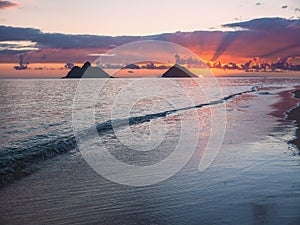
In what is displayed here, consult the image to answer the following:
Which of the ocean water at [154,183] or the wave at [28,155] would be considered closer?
the ocean water at [154,183]

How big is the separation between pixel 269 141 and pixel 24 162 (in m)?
12.2

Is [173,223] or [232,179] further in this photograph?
[232,179]

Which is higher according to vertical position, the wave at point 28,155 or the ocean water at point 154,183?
the ocean water at point 154,183

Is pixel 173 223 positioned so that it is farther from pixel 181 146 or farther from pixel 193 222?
pixel 181 146

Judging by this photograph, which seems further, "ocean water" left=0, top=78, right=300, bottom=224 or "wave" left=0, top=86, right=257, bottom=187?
"wave" left=0, top=86, right=257, bottom=187

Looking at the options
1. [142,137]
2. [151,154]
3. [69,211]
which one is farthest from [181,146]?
[69,211]

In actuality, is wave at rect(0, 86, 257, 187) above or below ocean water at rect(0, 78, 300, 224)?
below

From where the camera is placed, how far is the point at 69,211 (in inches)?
279

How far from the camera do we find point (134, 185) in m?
9.20

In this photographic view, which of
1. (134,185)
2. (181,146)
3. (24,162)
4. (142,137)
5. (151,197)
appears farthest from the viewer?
(142,137)

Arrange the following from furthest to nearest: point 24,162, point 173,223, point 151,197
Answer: point 24,162 < point 151,197 < point 173,223

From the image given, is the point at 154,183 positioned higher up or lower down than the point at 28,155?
higher up

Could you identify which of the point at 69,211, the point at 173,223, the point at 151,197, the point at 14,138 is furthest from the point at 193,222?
the point at 14,138

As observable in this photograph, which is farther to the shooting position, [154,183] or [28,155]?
[28,155]
